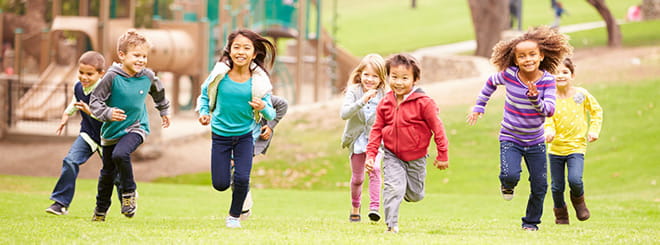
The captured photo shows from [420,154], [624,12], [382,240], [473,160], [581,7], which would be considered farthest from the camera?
[581,7]

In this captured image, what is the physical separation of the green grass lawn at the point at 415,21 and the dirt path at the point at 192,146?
1715 cm

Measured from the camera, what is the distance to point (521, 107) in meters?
7.88

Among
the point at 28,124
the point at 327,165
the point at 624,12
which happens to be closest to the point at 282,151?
the point at 327,165

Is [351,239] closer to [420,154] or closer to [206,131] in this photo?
[420,154]

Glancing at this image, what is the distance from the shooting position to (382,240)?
668cm

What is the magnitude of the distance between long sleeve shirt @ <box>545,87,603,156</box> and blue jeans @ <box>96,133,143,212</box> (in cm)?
372

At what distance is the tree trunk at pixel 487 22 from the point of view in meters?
30.1

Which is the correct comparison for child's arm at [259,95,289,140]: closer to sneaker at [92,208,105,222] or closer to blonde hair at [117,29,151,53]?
blonde hair at [117,29,151,53]

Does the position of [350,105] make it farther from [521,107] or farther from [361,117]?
[521,107]

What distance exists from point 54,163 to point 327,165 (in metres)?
5.71

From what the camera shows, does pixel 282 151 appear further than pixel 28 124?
No

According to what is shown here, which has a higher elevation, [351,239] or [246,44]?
[246,44]

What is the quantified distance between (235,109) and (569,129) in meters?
3.20

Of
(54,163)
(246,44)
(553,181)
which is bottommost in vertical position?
(54,163)
